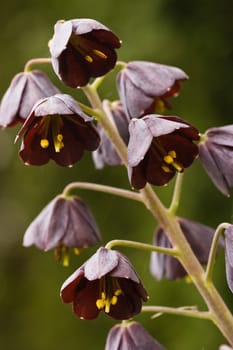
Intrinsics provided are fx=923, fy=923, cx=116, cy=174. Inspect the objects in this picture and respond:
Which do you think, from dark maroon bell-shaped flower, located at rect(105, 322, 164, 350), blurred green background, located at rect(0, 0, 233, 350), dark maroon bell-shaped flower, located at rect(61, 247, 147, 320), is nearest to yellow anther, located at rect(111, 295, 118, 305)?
dark maroon bell-shaped flower, located at rect(61, 247, 147, 320)

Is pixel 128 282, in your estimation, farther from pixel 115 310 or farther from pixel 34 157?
pixel 34 157

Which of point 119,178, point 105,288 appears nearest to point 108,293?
point 105,288

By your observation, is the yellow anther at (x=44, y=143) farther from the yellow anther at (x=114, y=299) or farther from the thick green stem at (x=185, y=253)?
the yellow anther at (x=114, y=299)

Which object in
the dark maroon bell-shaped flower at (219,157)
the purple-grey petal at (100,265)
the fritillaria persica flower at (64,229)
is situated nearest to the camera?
the purple-grey petal at (100,265)

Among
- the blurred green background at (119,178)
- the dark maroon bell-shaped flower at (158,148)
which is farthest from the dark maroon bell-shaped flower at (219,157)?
the blurred green background at (119,178)

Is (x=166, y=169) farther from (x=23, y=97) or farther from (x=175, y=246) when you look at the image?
(x=23, y=97)

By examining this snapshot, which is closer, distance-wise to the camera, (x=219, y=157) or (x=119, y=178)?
(x=219, y=157)
